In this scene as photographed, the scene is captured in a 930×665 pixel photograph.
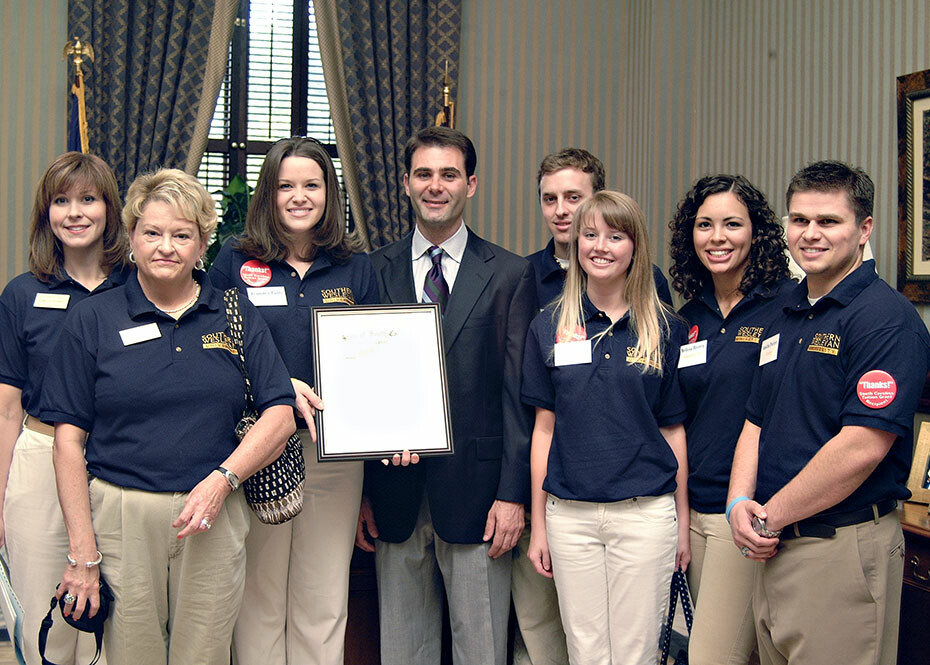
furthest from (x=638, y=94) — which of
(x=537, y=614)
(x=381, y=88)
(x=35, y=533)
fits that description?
(x=35, y=533)

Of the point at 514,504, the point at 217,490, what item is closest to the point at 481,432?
the point at 514,504

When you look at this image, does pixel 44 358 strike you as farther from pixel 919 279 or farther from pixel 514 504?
pixel 919 279

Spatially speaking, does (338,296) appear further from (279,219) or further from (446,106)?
(446,106)

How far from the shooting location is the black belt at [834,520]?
1891 mm

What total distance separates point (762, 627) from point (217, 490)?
4.44 feet

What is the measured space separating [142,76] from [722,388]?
401cm

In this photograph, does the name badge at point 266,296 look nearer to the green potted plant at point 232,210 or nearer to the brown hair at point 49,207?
the brown hair at point 49,207

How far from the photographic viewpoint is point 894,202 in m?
3.59

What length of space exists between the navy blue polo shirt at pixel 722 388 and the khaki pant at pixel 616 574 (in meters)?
0.12

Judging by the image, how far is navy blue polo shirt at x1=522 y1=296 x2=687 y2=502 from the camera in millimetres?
2285

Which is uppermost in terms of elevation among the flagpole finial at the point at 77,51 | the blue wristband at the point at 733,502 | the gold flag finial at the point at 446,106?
the flagpole finial at the point at 77,51

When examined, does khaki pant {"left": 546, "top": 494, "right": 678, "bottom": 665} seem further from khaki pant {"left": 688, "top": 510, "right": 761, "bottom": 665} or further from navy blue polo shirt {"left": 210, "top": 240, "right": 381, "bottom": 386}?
navy blue polo shirt {"left": 210, "top": 240, "right": 381, "bottom": 386}

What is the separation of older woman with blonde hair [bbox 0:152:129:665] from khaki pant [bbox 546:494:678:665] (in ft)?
4.60

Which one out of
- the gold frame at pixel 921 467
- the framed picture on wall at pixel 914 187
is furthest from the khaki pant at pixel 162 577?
the framed picture on wall at pixel 914 187
